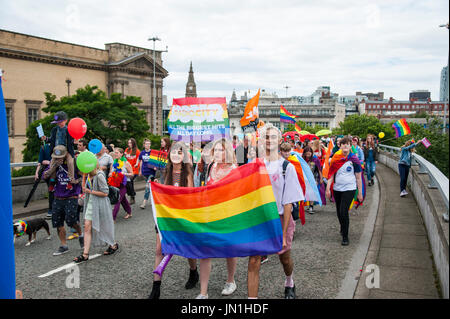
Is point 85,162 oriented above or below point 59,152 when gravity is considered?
below

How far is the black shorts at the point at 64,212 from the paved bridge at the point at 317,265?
1.76 ft

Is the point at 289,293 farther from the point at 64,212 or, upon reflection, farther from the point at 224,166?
the point at 64,212

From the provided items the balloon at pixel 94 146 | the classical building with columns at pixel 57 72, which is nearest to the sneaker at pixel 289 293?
the balloon at pixel 94 146

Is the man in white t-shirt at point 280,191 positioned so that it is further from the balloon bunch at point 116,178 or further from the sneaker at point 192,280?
the balloon bunch at point 116,178

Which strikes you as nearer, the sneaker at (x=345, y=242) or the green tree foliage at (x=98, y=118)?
the sneaker at (x=345, y=242)

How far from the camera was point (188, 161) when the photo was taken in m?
5.71

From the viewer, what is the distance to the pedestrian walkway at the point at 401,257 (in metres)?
4.98

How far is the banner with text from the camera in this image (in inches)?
356

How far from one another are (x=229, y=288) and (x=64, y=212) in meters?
3.76

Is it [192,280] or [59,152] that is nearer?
[192,280]

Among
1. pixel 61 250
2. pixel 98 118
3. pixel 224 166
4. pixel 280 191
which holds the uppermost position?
pixel 98 118

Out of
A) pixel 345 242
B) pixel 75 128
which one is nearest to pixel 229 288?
pixel 345 242

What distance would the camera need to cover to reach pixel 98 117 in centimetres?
3659
